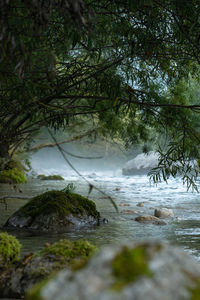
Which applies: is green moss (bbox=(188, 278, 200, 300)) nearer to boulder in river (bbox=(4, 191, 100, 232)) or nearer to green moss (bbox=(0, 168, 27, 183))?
boulder in river (bbox=(4, 191, 100, 232))

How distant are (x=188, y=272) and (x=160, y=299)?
177mm

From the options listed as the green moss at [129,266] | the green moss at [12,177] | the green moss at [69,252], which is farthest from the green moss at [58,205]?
the green moss at [12,177]

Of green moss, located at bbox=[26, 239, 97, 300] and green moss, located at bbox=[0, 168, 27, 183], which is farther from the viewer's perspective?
green moss, located at bbox=[0, 168, 27, 183]

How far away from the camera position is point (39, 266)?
2930mm

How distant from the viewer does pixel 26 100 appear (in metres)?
3.96

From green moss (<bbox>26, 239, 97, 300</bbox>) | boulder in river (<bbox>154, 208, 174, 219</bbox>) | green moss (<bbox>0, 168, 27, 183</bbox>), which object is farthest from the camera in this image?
green moss (<bbox>0, 168, 27, 183</bbox>)

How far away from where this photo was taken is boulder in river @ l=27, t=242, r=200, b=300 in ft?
3.27

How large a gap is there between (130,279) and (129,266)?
0.05 meters

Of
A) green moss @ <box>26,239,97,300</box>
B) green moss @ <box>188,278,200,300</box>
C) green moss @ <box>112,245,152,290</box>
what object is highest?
green moss @ <box>112,245,152,290</box>

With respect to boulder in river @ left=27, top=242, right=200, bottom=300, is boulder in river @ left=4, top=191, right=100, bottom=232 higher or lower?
lower

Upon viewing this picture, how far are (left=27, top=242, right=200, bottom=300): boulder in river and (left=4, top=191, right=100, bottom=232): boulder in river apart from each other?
547 cm

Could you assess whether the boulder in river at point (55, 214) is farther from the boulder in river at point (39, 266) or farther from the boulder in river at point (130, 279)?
the boulder in river at point (130, 279)

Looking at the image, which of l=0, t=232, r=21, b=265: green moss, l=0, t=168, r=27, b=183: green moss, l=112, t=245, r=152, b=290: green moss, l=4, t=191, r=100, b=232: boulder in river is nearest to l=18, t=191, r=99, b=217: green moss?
l=4, t=191, r=100, b=232: boulder in river

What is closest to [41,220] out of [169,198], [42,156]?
[169,198]
